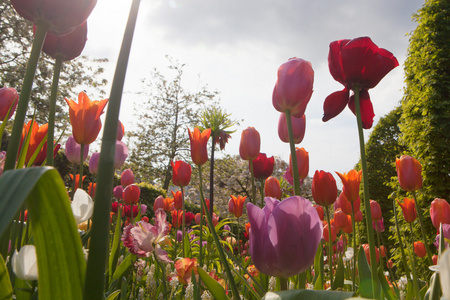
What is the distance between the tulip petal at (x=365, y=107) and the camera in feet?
3.69

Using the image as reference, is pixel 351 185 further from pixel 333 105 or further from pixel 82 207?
pixel 82 207

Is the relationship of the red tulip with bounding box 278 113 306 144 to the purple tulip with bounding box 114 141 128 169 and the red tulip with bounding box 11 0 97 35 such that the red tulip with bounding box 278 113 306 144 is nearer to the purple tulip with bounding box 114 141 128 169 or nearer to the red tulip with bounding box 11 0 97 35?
the purple tulip with bounding box 114 141 128 169

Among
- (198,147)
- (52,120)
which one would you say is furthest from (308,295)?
(198,147)

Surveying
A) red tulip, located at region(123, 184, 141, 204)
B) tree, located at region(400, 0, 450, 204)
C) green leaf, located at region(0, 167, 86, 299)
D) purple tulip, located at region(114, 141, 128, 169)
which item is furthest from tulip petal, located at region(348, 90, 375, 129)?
tree, located at region(400, 0, 450, 204)

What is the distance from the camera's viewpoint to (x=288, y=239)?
0.71 metres

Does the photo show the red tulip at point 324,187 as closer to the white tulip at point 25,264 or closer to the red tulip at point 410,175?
the red tulip at point 410,175

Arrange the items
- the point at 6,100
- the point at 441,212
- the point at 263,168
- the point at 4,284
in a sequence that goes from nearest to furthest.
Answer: the point at 4,284 < the point at 6,100 < the point at 441,212 < the point at 263,168

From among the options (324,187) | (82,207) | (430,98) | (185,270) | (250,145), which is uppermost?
(430,98)

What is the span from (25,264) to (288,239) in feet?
1.70

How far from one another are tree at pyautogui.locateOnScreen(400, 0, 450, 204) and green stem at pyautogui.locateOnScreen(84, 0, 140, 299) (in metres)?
5.63

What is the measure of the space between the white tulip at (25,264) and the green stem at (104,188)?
309 millimetres

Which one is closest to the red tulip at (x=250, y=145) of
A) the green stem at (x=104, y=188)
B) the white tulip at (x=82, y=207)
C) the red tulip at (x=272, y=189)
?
the red tulip at (x=272, y=189)

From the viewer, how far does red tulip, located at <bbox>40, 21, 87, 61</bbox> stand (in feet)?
3.22

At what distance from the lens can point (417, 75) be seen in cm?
611
